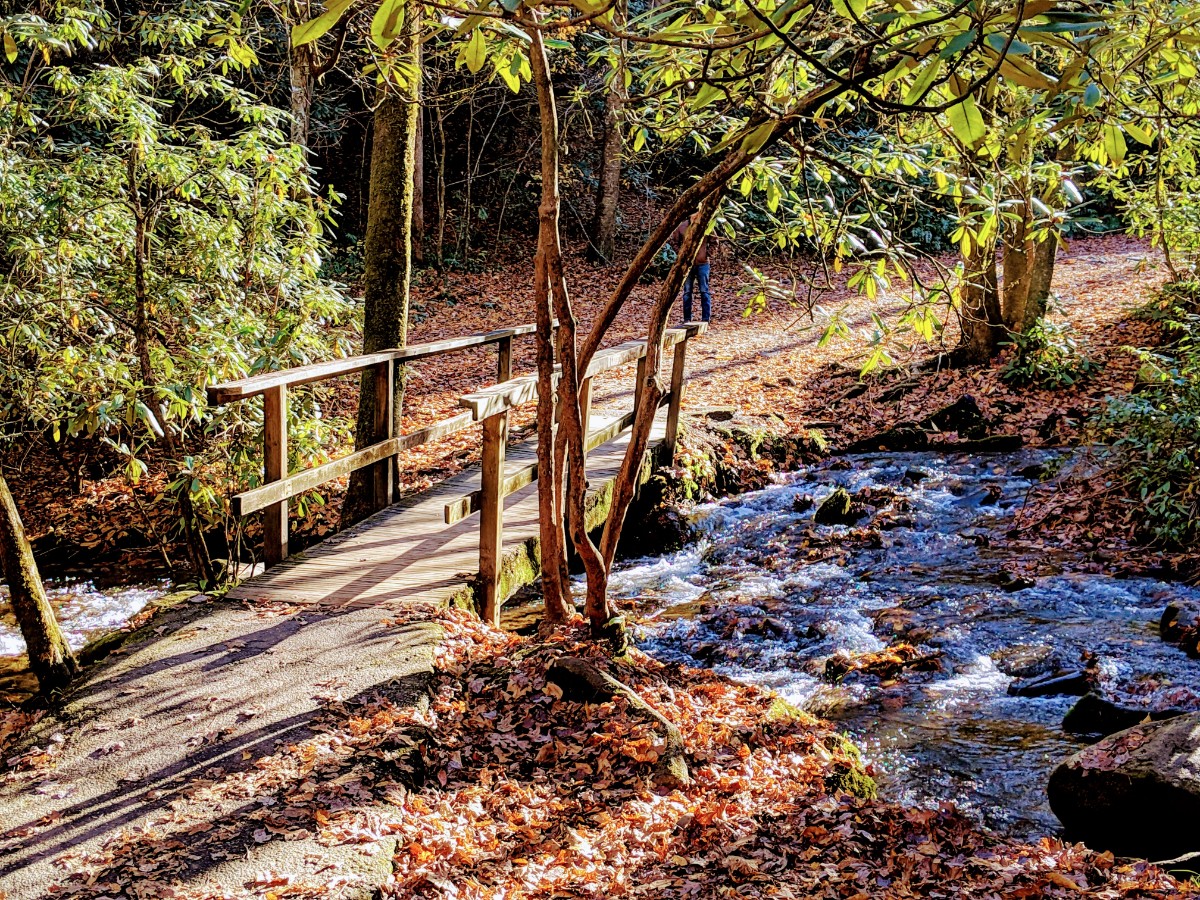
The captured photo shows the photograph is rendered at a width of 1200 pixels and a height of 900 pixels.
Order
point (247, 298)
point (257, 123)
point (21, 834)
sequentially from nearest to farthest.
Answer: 1. point (21, 834)
2. point (257, 123)
3. point (247, 298)

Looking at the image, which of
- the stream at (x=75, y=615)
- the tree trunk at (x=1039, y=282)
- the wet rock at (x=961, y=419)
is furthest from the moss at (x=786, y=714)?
the tree trunk at (x=1039, y=282)

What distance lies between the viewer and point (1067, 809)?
486 cm

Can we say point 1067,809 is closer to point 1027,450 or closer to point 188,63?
point 1027,450

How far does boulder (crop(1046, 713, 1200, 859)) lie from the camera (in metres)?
4.46

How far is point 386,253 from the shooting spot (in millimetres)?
8133

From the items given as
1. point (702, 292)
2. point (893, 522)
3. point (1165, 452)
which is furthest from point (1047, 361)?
point (702, 292)

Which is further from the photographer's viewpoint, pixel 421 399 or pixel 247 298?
pixel 421 399

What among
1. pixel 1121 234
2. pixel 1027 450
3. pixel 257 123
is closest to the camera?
pixel 257 123

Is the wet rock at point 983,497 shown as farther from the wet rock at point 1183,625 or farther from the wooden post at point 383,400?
the wooden post at point 383,400

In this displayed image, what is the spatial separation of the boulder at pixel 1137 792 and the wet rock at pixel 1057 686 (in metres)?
1.29

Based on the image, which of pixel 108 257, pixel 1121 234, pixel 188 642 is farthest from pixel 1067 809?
pixel 1121 234

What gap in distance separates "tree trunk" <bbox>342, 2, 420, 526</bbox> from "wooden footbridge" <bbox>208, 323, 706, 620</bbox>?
27 cm

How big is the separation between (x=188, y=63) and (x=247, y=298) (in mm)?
2066

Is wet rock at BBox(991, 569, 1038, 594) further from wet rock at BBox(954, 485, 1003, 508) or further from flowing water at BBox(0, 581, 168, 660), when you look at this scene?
flowing water at BBox(0, 581, 168, 660)
